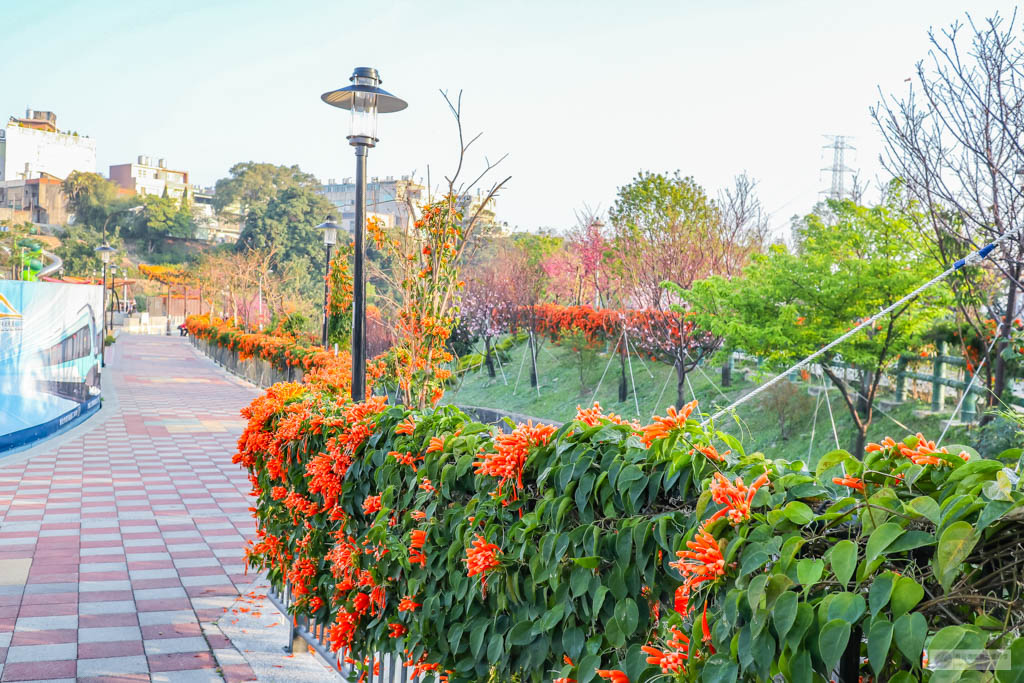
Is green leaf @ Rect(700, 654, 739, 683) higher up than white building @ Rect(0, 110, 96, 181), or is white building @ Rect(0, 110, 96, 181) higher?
white building @ Rect(0, 110, 96, 181)

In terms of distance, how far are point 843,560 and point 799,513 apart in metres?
0.13

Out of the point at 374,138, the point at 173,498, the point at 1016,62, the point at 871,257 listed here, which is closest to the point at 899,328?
the point at 871,257

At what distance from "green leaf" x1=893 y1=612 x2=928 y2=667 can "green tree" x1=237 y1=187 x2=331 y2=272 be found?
1844 inches

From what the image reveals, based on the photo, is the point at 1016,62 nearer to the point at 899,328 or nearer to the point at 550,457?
the point at 899,328

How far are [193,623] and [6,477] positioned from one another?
501cm

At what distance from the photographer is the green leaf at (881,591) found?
1.06 meters

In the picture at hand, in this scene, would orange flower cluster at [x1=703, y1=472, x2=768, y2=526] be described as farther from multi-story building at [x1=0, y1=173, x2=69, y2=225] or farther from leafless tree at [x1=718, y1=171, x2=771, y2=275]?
multi-story building at [x1=0, y1=173, x2=69, y2=225]

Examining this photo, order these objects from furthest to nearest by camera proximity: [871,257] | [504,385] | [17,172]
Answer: [17,172]
[504,385]
[871,257]

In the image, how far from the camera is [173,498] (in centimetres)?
727

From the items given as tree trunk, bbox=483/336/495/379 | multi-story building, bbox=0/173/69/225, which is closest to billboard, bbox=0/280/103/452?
tree trunk, bbox=483/336/495/379

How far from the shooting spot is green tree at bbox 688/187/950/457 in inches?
358

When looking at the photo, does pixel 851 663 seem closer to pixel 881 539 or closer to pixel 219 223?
pixel 881 539

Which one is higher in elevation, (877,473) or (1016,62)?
(1016,62)

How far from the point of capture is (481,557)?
1.95 meters
